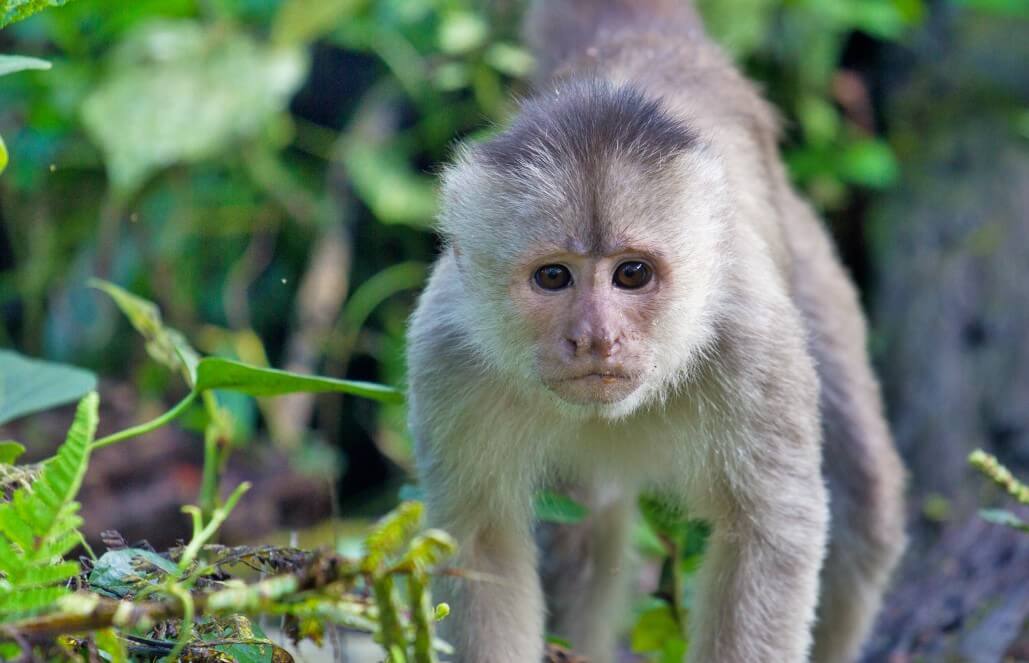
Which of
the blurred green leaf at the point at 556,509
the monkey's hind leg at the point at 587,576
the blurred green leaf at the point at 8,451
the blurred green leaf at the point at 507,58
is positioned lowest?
the monkey's hind leg at the point at 587,576

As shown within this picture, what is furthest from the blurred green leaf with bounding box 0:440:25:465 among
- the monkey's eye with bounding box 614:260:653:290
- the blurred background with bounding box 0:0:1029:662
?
the blurred background with bounding box 0:0:1029:662

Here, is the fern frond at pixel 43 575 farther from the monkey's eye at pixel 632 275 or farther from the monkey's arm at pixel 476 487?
the monkey's eye at pixel 632 275

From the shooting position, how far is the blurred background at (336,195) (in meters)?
5.55

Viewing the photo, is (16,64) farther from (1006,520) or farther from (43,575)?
(1006,520)

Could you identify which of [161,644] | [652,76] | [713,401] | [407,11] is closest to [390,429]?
[407,11]

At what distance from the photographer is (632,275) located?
107 inches

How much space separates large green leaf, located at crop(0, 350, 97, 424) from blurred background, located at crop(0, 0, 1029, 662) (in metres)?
2.58

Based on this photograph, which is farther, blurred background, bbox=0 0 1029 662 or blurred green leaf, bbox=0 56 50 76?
blurred background, bbox=0 0 1029 662

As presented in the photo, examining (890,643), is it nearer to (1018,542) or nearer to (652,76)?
(1018,542)

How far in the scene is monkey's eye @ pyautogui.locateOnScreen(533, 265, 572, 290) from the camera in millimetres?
2701

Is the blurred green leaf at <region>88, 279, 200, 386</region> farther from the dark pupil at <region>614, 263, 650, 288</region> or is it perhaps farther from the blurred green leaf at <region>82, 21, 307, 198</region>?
the blurred green leaf at <region>82, 21, 307, 198</region>

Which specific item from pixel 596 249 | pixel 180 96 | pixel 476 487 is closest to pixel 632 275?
pixel 596 249

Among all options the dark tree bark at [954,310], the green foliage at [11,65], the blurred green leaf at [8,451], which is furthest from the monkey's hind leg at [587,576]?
the green foliage at [11,65]

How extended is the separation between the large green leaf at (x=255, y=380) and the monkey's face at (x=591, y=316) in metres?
0.44
